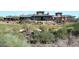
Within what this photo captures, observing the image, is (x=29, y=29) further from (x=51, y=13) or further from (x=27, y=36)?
(x=51, y=13)

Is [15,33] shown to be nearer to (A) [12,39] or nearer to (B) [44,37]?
(A) [12,39]

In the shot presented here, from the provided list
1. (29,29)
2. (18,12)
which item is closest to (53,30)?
(29,29)

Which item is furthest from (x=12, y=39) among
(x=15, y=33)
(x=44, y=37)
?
(x=44, y=37)

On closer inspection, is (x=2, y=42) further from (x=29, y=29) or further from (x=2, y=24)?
(x=29, y=29)

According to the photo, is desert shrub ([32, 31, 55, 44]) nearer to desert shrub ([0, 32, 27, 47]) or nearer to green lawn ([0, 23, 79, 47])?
green lawn ([0, 23, 79, 47])

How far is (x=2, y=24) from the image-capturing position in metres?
1.53

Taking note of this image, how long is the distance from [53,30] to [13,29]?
37cm

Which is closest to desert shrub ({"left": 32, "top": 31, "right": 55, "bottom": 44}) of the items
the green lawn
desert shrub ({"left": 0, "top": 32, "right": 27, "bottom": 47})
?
the green lawn

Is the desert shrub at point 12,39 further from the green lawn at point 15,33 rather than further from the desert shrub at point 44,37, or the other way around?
the desert shrub at point 44,37

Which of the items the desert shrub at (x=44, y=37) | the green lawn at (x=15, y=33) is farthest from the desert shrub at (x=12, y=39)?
the desert shrub at (x=44, y=37)
